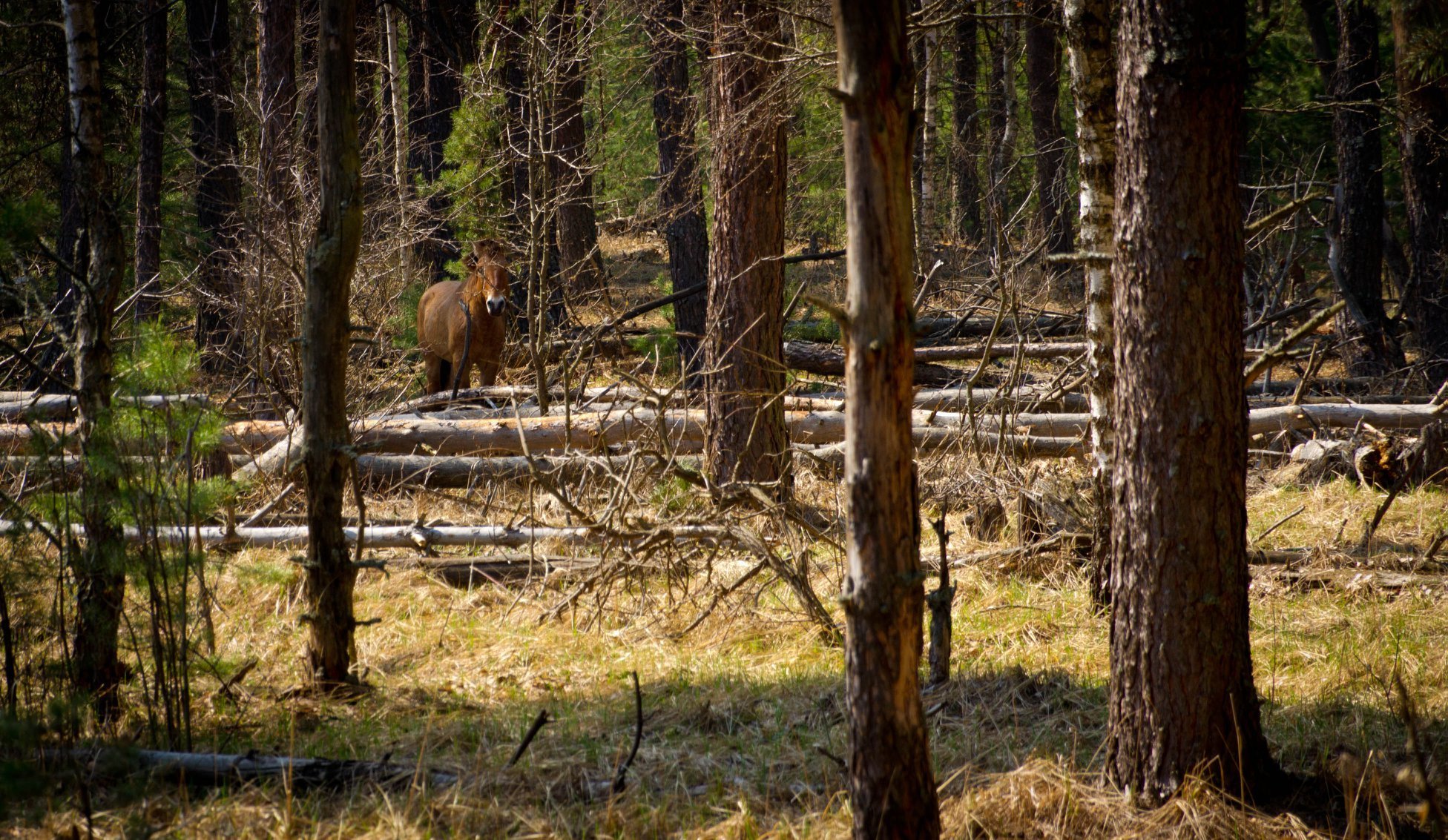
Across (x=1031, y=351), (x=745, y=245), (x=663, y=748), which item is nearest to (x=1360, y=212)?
(x=1031, y=351)

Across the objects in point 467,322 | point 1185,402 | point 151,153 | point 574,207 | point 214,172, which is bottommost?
point 1185,402

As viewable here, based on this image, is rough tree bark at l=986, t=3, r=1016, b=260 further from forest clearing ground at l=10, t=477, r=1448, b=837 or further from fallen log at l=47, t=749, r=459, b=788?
fallen log at l=47, t=749, r=459, b=788

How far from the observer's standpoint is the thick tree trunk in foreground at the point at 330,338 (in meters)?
5.12

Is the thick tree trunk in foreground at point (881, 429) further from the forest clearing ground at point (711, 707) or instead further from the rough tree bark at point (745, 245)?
the rough tree bark at point (745, 245)

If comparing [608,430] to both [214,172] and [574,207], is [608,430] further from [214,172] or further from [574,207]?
[214,172]

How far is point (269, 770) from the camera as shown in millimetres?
3943

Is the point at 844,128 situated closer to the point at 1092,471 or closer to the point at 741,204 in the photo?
the point at 1092,471

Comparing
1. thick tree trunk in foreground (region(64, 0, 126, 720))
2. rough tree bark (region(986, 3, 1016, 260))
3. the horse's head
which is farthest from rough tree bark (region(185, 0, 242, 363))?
rough tree bark (region(986, 3, 1016, 260))

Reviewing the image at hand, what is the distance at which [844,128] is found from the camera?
9.59 ft

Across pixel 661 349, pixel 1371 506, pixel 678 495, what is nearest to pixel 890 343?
pixel 678 495

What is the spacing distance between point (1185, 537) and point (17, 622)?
4622 millimetres

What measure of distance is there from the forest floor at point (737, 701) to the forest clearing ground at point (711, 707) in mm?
15

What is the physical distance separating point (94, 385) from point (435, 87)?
1412 cm

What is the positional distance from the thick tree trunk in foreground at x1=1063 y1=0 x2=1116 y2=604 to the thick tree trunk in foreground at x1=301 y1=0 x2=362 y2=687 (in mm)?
3586
